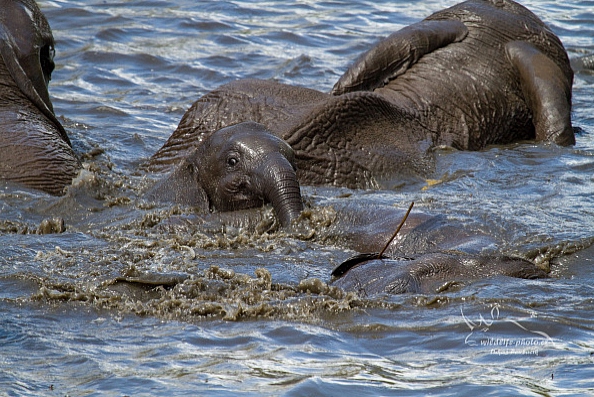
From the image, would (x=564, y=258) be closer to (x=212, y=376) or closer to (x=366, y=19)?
(x=212, y=376)

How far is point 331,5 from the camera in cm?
1859

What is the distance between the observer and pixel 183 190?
7938 mm

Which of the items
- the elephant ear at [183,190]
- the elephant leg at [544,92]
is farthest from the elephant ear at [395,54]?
the elephant ear at [183,190]

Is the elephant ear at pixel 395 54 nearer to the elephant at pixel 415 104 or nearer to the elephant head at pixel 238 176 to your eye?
the elephant at pixel 415 104

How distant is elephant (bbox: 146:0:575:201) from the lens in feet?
28.5

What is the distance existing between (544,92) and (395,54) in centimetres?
143

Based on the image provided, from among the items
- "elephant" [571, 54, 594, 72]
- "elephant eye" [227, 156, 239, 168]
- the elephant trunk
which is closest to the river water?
the elephant trunk

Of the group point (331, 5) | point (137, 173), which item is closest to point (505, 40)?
point (137, 173)

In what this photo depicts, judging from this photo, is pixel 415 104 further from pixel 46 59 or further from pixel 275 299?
pixel 275 299

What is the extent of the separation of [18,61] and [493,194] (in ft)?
14.0

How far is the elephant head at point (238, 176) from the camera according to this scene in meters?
7.25
